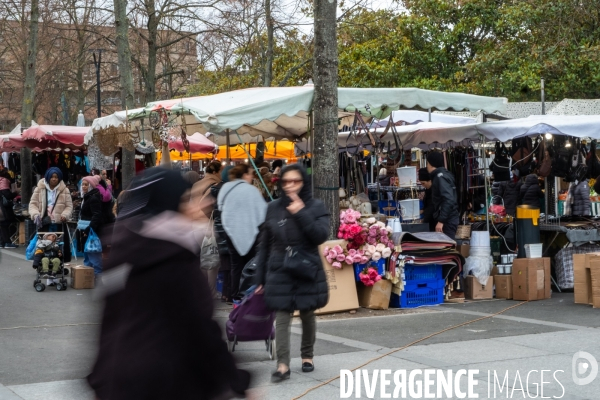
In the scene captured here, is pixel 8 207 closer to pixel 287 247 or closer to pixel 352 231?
pixel 352 231

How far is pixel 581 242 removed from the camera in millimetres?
12336

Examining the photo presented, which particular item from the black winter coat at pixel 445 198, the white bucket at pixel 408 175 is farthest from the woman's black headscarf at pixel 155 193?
the white bucket at pixel 408 175

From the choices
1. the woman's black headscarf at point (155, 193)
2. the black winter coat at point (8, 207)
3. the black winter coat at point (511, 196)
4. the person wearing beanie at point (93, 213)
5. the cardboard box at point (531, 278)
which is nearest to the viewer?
the woman's black headscarf at point (155, 193)

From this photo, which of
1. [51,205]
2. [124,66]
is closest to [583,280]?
[51,205]

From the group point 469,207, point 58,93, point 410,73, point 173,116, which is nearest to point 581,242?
point 469,207

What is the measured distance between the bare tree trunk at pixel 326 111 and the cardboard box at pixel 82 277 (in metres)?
4.40

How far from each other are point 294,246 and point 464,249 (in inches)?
236

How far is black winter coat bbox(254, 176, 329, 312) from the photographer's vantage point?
21.6 ft

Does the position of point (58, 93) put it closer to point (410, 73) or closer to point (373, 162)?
point (410, 73)

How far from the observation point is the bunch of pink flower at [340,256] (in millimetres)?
10250

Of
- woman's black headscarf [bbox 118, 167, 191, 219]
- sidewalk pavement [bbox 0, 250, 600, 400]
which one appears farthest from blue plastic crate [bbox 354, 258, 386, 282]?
woman's black headscarf [bbox 118, 167, 191, 219]

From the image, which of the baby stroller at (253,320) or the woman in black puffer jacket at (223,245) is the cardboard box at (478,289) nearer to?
the woman in black puffer jacket at (223,245)

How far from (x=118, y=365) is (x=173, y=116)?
28.0 feet

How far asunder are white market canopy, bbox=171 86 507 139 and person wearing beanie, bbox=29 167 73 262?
13.7ft
